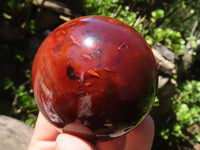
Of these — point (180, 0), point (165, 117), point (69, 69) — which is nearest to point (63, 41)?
point (69, 69)

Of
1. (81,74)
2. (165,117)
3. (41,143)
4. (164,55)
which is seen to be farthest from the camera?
(165,117)

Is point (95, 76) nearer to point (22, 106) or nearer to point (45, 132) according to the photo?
point (45, 132)

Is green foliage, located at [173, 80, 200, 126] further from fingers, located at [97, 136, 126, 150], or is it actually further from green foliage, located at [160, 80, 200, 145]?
fingers, located at [97, 136, 126, 150]

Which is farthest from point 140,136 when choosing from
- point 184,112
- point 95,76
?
point 184,112

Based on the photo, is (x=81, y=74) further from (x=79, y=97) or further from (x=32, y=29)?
(x=32, y=29)

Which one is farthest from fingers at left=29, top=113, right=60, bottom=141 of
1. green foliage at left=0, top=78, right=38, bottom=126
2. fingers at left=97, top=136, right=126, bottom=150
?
green foliage at left=0, top=78, right=38, bottom=126
